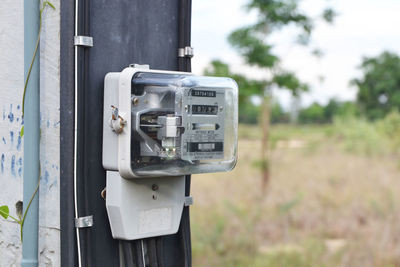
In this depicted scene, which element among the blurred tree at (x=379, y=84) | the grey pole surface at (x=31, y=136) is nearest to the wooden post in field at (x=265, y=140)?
the grey pole surface at (x=31, y=136)

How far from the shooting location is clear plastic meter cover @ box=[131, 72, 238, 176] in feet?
5.62

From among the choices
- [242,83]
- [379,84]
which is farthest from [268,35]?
[379,84]

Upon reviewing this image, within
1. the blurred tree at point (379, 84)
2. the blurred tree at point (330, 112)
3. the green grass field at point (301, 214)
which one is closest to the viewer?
the green grass field at point (301, 214)

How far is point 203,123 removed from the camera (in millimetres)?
1804

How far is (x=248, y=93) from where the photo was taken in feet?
24.8

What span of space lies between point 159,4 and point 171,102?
1.49 ft

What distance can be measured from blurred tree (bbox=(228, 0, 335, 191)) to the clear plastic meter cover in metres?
5.68

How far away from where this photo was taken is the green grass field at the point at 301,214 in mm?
5016

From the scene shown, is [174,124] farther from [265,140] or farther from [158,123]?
[265,140]

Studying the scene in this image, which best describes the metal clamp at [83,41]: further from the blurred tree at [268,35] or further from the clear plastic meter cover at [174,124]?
the blurred tree at [268,35]

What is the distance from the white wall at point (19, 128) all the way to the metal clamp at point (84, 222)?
0.09 meters

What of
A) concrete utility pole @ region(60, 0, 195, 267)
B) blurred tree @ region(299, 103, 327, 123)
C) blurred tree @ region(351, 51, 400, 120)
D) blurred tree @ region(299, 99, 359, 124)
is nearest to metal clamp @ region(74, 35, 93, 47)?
concrete utility pole @ region(60, 0, 195, 267)

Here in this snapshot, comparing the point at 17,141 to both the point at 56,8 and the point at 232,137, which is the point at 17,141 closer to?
the point at 56,8

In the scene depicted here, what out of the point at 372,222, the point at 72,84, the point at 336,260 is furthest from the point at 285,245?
the point at 72,84
